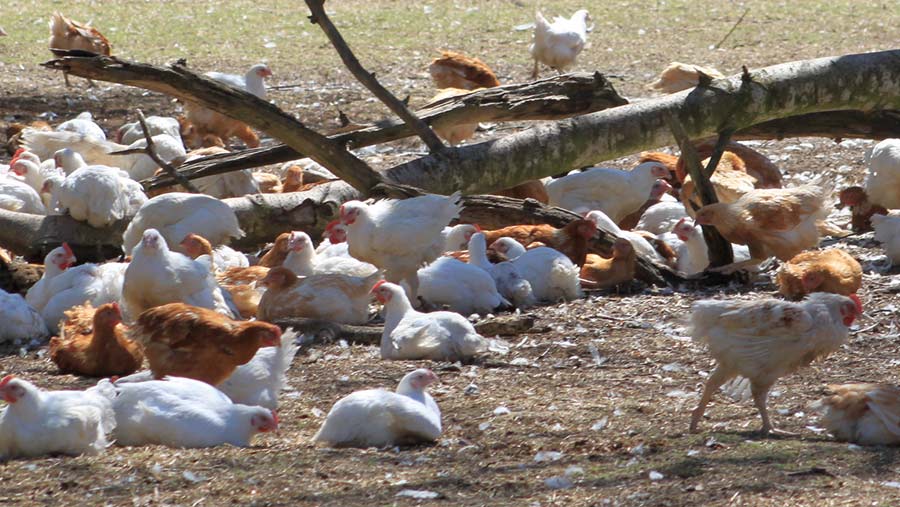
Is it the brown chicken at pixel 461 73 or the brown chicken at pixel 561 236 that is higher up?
the brown chicken at pixel 461 73

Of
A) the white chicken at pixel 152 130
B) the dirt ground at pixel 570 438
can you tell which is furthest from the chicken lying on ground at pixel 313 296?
the white chicken at pixel 152 130

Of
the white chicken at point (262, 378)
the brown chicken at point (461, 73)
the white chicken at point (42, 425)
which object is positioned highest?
the brown chicken at point (461, 73)

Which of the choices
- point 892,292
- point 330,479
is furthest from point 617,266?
point 330,479

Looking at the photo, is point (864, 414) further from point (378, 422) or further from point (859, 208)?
point (859, 208)

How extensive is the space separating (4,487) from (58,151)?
6.47 metres

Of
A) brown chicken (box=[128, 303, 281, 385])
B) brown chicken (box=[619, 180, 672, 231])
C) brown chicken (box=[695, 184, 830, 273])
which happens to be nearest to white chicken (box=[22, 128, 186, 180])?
brown chicken (box=[619, 180, 672, 231])

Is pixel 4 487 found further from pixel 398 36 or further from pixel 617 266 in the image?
pixel 398 36

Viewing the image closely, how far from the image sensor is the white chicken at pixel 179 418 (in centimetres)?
462

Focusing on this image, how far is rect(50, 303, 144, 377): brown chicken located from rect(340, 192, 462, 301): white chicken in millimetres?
1661

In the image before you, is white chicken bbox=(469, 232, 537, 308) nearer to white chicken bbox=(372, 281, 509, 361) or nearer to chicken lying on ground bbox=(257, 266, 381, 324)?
chicken lying on ground bbox=(257, 266, 381, 324)

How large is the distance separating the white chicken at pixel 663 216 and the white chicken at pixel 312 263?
10.2ft

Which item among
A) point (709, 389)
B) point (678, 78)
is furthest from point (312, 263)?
point (678, 78)

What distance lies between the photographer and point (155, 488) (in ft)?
13.3

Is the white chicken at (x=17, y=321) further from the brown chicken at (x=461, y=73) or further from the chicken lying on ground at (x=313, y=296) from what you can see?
the brown chicken at (x=461, y=73)
